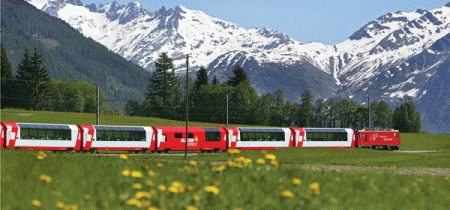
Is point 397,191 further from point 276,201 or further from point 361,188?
point 276,201

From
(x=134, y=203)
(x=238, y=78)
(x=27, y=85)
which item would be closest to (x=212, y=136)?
(x=134, y=203)

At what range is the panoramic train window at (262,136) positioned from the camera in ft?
237

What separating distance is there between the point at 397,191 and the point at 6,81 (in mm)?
135003

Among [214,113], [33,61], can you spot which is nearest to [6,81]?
[33,61]

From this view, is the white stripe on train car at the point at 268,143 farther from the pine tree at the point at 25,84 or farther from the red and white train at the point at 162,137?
the pine tree at the point at 25,84

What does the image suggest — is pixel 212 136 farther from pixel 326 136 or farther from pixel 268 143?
pixel 326 136

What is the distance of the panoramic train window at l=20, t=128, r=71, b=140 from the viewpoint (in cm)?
5675

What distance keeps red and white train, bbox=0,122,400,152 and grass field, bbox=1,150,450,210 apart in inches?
1718

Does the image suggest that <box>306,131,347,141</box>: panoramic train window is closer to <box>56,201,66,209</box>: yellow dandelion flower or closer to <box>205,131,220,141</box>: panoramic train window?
<box>205,131,220,141</box>: panoramic train window

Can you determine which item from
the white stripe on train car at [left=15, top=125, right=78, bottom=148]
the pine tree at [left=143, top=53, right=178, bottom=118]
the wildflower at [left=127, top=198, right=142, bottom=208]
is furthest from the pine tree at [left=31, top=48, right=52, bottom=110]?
the wildflower at [left=127, top=198, right=142, bottom=208]

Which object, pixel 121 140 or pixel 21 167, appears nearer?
pixel 21 167

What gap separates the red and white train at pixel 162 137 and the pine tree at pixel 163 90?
87807mm

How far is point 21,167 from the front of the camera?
1358cm

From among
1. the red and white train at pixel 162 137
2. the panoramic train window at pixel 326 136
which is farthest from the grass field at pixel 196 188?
the panoramic train window at pixel 326 136
